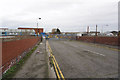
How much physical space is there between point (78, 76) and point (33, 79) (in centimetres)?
250

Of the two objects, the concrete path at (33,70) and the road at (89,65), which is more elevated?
the road at (89,65)

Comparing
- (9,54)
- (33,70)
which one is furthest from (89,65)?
(9,54)

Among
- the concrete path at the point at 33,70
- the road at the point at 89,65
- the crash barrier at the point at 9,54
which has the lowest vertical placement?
the concrete path at the point at 33,70

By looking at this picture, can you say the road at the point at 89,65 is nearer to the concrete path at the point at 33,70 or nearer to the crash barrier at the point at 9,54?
the concrete path at the point at 33,70

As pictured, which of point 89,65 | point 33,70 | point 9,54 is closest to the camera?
point 9,54

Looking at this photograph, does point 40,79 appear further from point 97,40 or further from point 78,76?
point 97,40

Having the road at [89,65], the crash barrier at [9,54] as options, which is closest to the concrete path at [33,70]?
the crash barrier at [9,54]

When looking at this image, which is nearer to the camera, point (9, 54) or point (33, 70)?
point (9, 54)

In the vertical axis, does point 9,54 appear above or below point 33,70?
above

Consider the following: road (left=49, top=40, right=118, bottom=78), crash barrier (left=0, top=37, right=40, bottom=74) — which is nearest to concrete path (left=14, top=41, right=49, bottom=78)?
crash barrier (left=0, top=37, right=40, bottom=74)

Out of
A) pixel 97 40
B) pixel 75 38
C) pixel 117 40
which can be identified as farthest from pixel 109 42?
pixel 75 38

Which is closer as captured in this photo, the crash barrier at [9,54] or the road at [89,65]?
the crash barrier at [9,54]

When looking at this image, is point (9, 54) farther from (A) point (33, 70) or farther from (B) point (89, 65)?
(B) point (89, 65)

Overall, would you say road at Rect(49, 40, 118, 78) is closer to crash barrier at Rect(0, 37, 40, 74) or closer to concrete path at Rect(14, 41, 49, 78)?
concrete path at Rect(14, 41, 49, 78)
